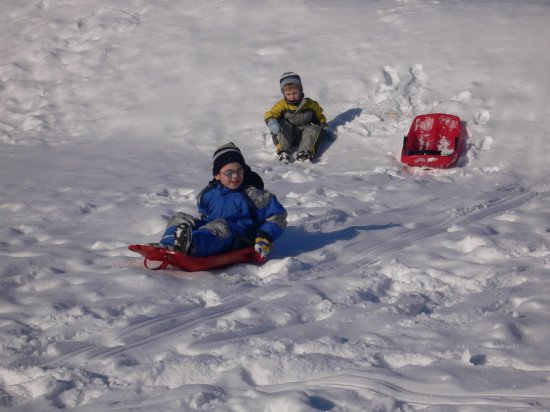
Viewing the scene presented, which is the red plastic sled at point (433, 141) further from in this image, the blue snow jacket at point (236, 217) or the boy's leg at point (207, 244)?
the boy's leg at point (207, 244)

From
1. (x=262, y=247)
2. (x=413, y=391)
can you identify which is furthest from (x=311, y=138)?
(x=413, y=391)

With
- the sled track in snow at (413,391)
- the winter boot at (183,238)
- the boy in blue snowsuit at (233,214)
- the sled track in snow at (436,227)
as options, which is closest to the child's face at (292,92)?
the sled track in snow at (436,227)

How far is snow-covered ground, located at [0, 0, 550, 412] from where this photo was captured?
3.30 meters

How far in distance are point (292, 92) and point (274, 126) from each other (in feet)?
1.64

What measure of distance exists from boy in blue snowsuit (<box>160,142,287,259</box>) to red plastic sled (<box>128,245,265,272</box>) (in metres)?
0.10

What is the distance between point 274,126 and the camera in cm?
782

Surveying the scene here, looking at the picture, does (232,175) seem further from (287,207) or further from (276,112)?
(276,112)

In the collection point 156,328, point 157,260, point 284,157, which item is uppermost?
point 284,157

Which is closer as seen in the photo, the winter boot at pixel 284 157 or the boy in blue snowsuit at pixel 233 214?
the boy in blue snowsuit at pixel 233 214

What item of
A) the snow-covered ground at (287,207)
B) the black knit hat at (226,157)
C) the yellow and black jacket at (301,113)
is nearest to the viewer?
the snow-covered ground at (287,207)

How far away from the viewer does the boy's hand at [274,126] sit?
25.6 ft

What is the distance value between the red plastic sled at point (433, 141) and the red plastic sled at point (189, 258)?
3028 millimetres

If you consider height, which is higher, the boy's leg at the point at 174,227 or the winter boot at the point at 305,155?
the winter boot at the point at 305,155

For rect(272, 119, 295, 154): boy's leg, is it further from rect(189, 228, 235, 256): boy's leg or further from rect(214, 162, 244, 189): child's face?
rect(189, 228, 235, 256): boy's leg
